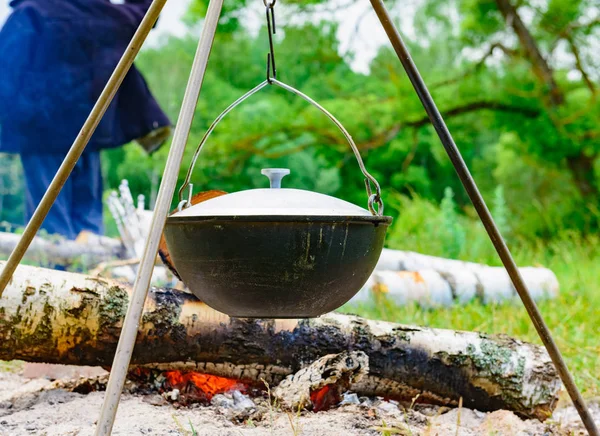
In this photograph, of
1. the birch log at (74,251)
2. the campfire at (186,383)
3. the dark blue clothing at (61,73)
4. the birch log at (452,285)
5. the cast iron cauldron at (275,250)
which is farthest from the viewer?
the dark blue clothing at (61,73)

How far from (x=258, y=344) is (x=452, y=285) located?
7.49 feet

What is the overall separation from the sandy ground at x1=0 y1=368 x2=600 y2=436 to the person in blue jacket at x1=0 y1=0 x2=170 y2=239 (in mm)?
3188

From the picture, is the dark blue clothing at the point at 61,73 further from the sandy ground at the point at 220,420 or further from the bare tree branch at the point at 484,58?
the bare tree branch at the point at 484,58

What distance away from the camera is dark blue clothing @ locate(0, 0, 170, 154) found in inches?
195

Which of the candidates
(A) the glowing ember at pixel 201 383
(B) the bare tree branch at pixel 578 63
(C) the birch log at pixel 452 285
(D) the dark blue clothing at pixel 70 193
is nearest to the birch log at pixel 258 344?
(A) the glowing ember at pixel 201 383

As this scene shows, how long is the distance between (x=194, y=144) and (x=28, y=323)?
23.8 ft

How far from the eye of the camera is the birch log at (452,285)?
388 cm

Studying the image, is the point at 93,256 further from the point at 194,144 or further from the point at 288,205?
the point at 194,144

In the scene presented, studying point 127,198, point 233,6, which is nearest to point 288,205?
point 127,198

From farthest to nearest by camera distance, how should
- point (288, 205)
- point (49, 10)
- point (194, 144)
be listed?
point (194, 144)
point (49, 10)
point (288, 205)

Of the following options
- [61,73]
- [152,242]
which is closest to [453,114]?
[61,73]

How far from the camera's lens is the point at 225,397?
6.81 ft

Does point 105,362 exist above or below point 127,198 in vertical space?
below

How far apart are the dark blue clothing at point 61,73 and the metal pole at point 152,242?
3.80 metres
